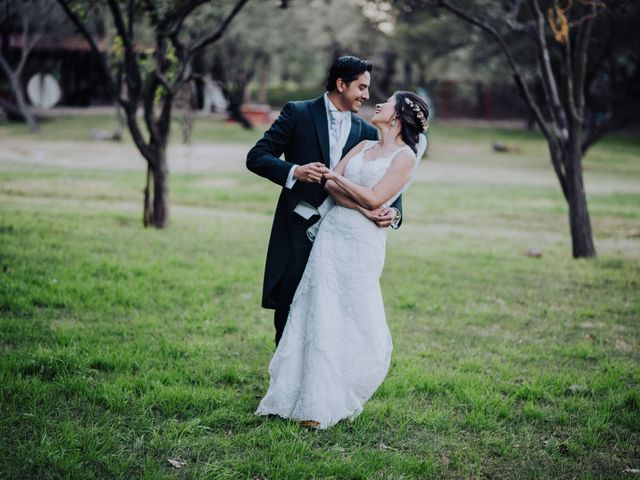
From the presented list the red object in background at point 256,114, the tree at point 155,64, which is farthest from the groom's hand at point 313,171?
the red object in background at point 256,114

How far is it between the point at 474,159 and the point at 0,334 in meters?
26.1

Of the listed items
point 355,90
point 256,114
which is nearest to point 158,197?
point 355,90

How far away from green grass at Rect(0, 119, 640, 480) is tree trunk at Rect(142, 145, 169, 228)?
0.43m

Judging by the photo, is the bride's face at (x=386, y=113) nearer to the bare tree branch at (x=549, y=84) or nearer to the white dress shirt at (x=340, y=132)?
the white dress shirt at (x=340, y=132)

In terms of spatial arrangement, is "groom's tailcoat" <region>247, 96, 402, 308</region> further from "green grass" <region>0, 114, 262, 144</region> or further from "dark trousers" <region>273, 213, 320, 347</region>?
"green grass" <region>0, 114, 262, 144</region>

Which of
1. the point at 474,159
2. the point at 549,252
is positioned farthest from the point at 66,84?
the point at 549,252

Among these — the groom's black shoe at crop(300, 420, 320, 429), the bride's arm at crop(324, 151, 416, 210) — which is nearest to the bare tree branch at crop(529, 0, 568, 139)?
the bride's arm at crop(324, 151, 416, 210)

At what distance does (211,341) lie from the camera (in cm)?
610

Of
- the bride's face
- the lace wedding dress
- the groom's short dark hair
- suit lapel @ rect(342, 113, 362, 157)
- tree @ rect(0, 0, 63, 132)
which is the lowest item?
tree @ rect(0, 0, 63, 132)

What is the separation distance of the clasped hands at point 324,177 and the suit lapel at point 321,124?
1.05 feet

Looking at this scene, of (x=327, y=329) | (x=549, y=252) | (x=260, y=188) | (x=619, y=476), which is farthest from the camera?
(x=260, y=188)

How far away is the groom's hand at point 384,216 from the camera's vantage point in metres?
4.40

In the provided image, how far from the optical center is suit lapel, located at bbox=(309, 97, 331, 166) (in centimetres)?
461

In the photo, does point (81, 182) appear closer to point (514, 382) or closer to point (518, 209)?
point (518, 209)
